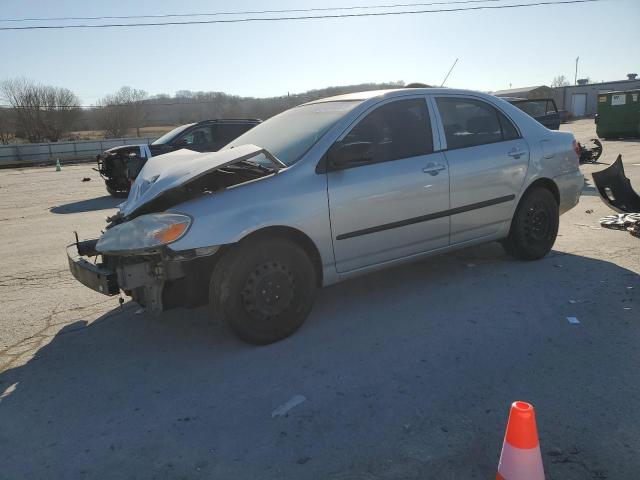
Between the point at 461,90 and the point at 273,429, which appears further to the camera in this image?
the point at 461,90

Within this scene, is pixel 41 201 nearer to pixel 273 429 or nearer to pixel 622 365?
pixel 273 429

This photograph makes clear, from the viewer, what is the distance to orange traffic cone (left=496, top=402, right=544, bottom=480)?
1.92m

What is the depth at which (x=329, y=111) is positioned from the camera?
436 centimetres

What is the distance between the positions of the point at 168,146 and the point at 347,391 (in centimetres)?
995

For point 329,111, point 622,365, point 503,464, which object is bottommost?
point 622,365

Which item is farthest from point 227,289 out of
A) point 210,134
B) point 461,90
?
point 210,134

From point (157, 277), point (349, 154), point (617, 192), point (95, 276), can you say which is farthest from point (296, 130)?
point (617, 192)

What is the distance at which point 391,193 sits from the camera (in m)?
4.10

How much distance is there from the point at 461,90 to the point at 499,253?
193 centimetres

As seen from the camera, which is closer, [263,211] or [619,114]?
[263,211]

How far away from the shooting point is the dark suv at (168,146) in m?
11.4

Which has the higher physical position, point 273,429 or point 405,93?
point 405,93

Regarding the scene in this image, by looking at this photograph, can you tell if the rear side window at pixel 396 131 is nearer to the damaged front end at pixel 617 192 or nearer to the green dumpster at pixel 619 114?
the damaged front end at pixel 617 192

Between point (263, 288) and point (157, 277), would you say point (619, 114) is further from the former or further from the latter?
point (157, 277)
